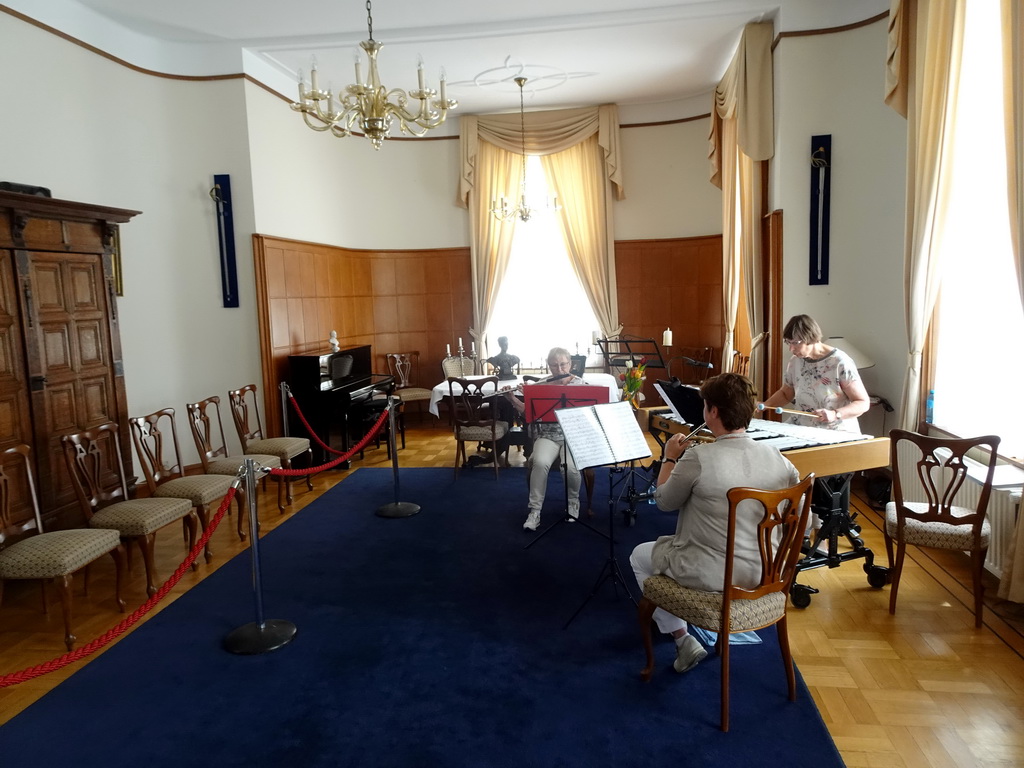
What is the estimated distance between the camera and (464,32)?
6.09 meters

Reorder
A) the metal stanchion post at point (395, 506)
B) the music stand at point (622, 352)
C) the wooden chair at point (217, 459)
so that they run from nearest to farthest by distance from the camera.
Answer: the wooden chair at point (217, 459) → the metal stanchion post at point (395, 506) → the music stand at point (622, 352)

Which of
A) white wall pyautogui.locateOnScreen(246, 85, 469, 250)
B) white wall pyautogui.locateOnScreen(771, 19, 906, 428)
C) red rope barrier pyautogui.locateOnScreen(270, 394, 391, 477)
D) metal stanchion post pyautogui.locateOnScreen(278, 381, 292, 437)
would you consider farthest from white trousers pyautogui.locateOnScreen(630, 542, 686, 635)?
white wall pyautogui.locateOnScreen(246, 85, 469, 250)

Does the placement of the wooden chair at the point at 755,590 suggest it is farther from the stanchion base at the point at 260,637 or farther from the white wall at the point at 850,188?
the white wall at the point at 850,188

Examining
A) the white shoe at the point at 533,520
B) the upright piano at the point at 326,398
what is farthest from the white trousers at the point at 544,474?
the upright piano at the point at 326,398

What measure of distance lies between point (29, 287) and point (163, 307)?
2048mm

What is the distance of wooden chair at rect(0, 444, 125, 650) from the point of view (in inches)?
133

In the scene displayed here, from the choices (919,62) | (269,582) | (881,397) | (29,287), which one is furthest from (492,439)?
(919,62)

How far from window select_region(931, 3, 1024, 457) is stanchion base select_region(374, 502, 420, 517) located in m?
3.79

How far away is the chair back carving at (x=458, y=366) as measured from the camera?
335 inches

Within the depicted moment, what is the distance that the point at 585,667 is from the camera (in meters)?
3.04

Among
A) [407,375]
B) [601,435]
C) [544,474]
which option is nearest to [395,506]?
[544,474]

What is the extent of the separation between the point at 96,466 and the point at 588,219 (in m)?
6.43

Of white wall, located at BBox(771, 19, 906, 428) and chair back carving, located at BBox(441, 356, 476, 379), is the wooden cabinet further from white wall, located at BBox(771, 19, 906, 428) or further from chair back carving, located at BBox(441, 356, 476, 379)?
white wall, located at BBox(771, 19, 906, 428)

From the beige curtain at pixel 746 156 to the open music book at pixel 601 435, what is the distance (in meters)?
2.94
